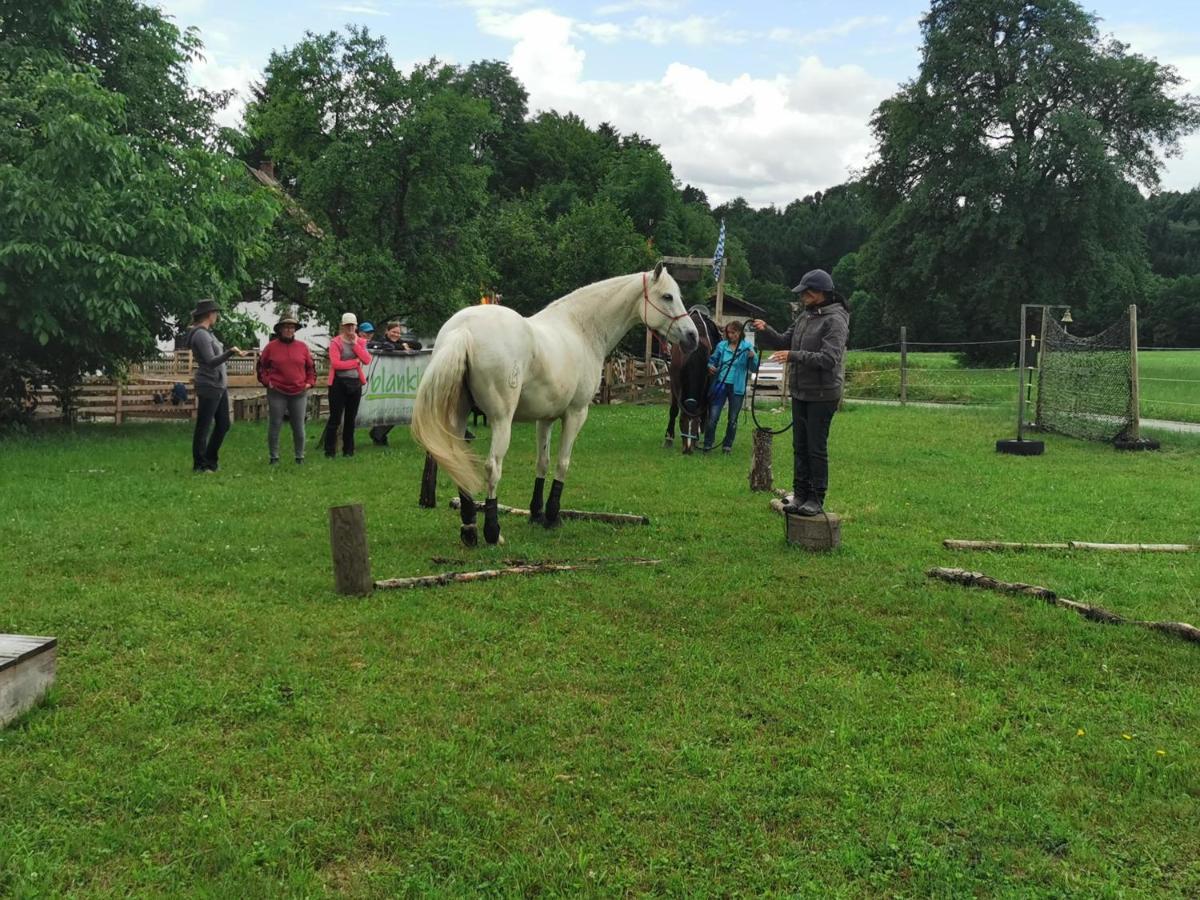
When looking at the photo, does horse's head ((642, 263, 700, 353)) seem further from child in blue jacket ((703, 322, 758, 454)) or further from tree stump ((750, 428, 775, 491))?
child in blue jacket ((703, 322, 758, 454))

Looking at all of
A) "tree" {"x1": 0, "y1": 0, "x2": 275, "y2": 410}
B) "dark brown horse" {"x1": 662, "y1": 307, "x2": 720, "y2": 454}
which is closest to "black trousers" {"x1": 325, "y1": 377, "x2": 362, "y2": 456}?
"tree" {"x1": 0, "y1": 0, "x2": 275, "y2": 410}

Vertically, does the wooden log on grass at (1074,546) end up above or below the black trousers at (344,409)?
below

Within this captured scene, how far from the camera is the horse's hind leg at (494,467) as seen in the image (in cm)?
661

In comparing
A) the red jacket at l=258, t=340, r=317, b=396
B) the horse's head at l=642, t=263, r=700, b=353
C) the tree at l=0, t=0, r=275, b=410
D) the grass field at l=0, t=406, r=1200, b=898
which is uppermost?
the tree at l=0, t=0, r=275, b=410

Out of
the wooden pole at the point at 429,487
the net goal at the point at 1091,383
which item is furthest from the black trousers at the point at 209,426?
the net goal at the point at 1091,383

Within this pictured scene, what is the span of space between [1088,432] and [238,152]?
1853cm

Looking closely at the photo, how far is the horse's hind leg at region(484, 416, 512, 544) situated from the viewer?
6.61 m

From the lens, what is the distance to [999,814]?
2.99m

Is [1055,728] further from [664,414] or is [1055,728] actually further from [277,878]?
[664,414]

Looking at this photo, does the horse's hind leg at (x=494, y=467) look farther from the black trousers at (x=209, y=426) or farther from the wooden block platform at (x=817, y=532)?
the black trousers at (x=209, y=426)

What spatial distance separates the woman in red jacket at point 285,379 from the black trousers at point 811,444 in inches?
278

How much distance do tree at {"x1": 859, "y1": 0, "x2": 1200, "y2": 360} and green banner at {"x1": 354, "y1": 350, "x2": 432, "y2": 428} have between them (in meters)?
29.2

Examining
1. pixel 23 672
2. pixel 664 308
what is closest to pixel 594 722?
pixel 23 672

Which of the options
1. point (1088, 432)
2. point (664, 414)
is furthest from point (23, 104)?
point (1088, 432)
